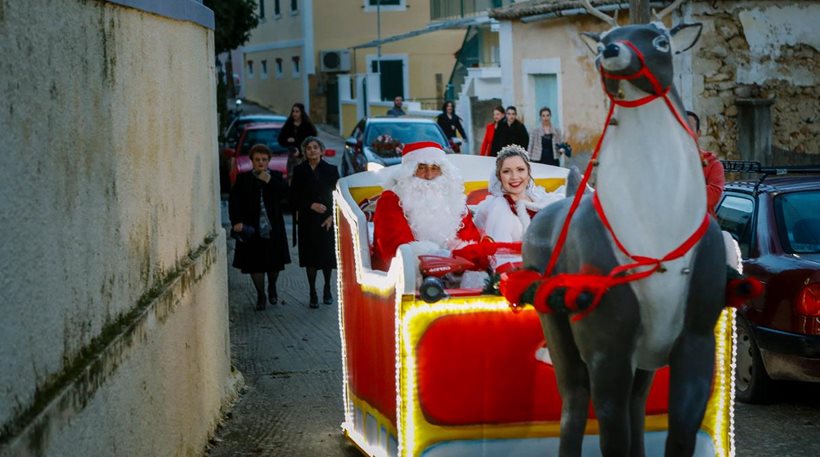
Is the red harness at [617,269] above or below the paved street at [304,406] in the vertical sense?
above

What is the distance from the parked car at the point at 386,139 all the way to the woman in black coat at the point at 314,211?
363 inches

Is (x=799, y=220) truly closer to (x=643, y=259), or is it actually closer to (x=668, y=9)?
(x=668, y=9)

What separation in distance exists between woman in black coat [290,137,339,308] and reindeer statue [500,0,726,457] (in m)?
9.22

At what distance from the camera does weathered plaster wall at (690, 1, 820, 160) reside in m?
23.3

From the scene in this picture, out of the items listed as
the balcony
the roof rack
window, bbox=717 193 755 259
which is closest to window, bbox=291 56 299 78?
the balcony

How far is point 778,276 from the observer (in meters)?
9.02

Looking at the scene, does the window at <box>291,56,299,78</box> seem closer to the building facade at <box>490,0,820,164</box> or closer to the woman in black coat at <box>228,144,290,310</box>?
the building facade at <box>490,0,820,164</box>

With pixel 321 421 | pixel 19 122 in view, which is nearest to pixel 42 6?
pixel 19 122

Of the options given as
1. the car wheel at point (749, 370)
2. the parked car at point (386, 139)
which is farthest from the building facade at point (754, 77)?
the car wheel at point (749, 370)

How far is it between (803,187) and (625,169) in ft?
16.2

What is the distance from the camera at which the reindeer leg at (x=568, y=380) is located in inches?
230

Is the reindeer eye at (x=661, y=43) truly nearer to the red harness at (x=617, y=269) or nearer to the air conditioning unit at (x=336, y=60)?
the red harness at (x=617, y=269)

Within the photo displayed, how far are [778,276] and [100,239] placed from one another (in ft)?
16.9

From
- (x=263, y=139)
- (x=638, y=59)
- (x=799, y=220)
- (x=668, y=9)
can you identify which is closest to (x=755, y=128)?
(x=263, y=139)
